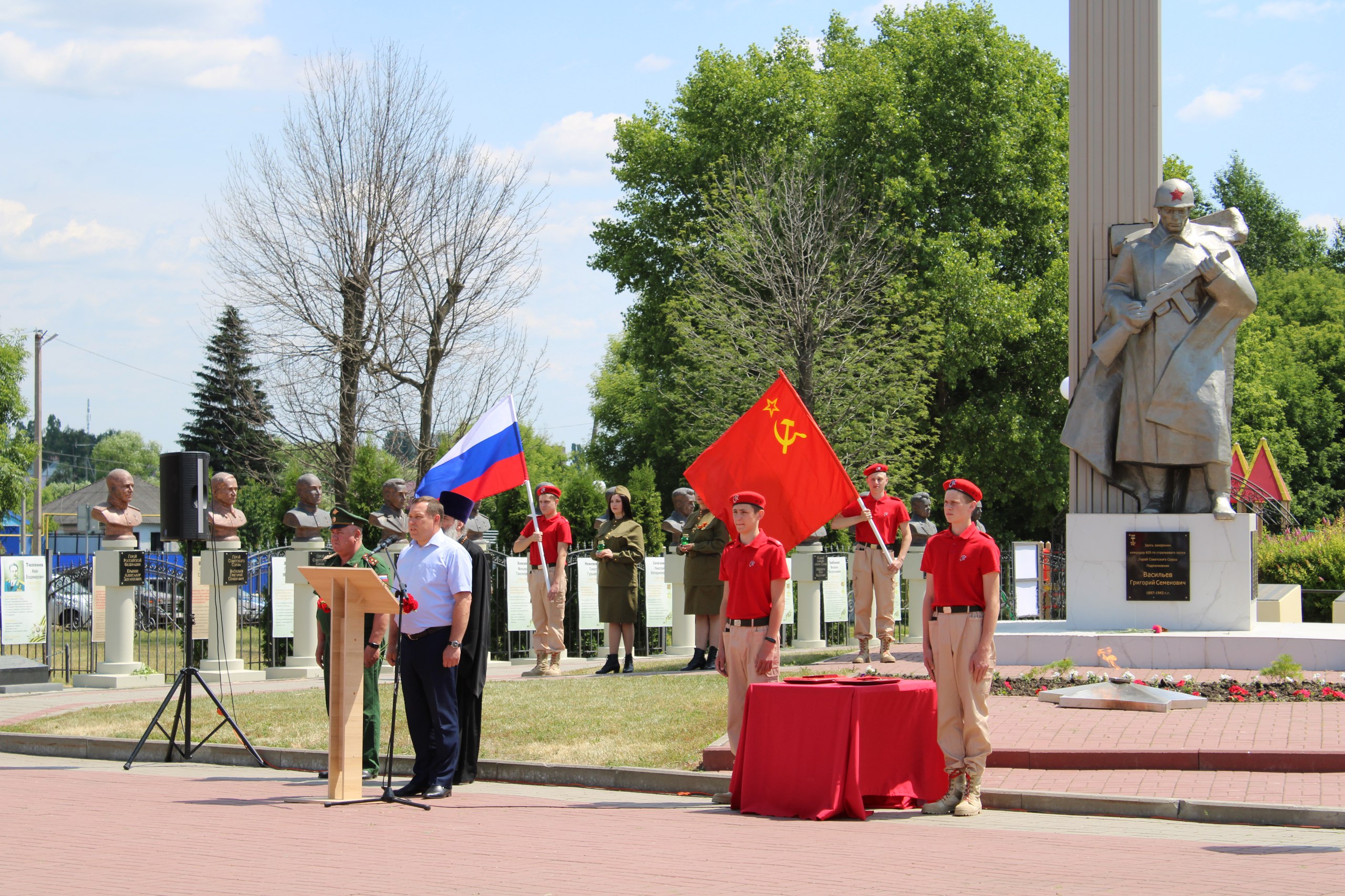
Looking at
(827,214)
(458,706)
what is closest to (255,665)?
(458,706)

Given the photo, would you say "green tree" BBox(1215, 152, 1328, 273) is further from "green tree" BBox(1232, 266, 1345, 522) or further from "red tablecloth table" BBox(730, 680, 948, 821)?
"red tablecloth table" BBox(730, 680, 948, 821)

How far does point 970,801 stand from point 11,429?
48.1m

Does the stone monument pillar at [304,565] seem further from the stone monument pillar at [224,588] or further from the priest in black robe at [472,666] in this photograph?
the priest in black robe at [472,666]

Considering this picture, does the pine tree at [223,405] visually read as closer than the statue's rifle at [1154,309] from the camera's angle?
No

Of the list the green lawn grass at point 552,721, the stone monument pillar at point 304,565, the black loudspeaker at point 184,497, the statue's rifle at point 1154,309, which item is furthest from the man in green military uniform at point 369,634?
the statue's rifle at point 1154,309

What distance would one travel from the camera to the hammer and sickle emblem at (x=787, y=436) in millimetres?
10562

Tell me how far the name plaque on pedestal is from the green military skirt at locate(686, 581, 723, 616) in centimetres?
647

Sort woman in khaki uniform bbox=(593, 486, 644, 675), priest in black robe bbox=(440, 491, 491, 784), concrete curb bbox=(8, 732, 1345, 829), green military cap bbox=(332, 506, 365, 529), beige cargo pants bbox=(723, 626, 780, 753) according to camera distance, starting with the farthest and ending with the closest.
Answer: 1. woman in khaki uniform bbox=(593, 486, 644, 675)
2. priest in black robe bbox=(440, 491, 491, 784)
3. green military cap bbox=(332, 506, 365, 529)
4. beige cargo pants bbox=(723, 626, 780, 753)
5. concrete curb bbox=(8, 732, 1345, 829)

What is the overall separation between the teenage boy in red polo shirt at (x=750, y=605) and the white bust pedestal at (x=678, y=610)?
372 inches

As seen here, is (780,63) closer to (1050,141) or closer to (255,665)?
(1050,141)

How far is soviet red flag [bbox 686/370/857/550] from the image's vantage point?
1048 cm

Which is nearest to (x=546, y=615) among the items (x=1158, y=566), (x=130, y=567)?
(x=130, y=567)

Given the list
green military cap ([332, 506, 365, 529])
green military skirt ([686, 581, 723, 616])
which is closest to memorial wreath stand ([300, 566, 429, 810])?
green military cap ([332, 506, 365, 529])

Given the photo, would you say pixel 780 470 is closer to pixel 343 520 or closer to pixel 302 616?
pixel 343 520
